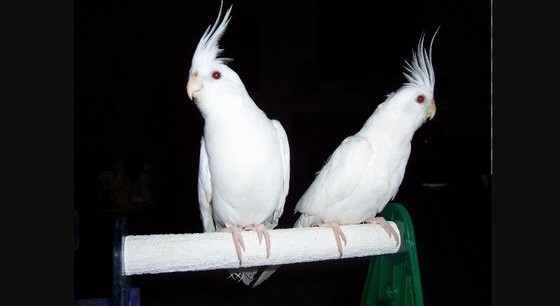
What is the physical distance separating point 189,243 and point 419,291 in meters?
0.69

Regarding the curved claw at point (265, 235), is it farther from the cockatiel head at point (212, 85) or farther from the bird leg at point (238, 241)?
the cockatiel head at point (212, 85)

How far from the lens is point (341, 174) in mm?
1531

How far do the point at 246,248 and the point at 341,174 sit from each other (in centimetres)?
48

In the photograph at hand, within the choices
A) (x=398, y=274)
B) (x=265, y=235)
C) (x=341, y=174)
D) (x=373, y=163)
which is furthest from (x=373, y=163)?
(x=265, y=235)

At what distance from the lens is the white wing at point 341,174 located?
1.51m

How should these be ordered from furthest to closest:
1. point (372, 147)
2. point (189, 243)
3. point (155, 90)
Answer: point (155, 90)
point (372, 147)
point (189, 243)

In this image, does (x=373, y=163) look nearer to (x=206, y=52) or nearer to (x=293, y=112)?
(x=206, y=52)

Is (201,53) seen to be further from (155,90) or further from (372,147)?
(155,90)

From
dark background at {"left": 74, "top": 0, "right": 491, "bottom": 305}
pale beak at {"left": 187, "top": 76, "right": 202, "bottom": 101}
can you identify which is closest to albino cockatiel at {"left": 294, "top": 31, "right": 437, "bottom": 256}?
pale beak at {"left": 187, "top": 76, "right": 202, "bottom": 101}

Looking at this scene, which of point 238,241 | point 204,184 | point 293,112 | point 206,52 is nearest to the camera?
point 238,241

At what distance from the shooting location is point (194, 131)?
3.12 metres

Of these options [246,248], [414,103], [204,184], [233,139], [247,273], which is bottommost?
[247,273]

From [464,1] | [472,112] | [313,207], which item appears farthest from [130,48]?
[472,112]

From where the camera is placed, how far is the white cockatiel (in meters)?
1.32
